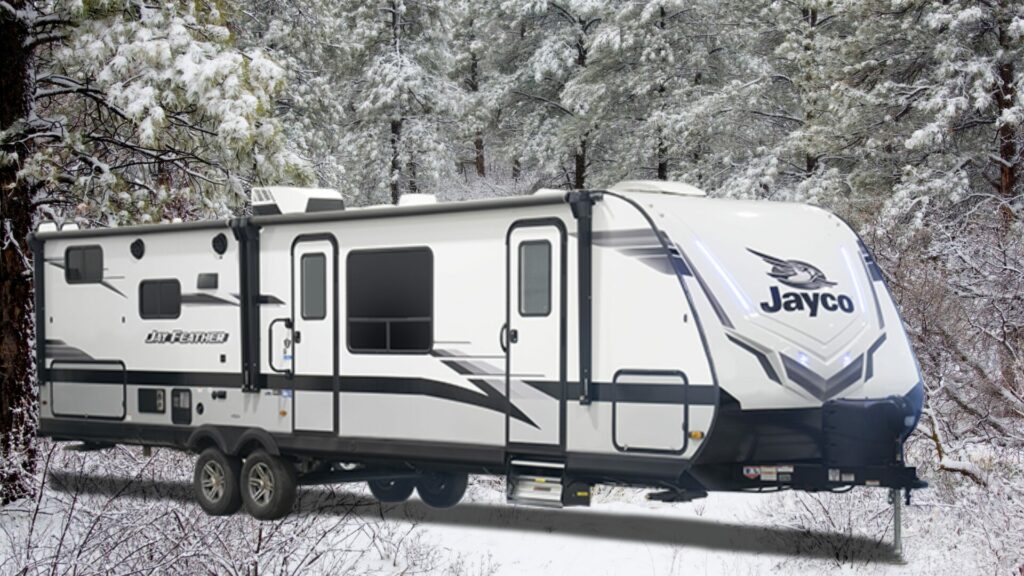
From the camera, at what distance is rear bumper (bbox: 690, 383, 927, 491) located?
954cm

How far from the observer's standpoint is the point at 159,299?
44.1ft

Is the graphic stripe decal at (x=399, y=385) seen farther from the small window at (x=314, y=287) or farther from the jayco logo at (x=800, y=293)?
the jayco logo at (x=800, y=293)

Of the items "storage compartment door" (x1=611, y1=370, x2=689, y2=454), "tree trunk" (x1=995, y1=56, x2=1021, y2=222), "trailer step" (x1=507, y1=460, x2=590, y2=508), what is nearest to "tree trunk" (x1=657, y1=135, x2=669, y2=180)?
"tree trunk" (x1=995, y1=56, x2=1021, y2=222)

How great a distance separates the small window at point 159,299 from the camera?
13.2 meters

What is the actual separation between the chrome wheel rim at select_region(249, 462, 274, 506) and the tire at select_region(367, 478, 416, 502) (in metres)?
1.45

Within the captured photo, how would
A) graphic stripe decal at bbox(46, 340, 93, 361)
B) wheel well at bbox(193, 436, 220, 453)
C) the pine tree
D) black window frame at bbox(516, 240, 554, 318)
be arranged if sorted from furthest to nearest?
1. graphic stripe decal at bbox(46, 340, 93, 361)
2. the pine tree
3. wheel well at bbox(193, 436, 220, 453)
4. black window frame at bbox(516, 240, 554, 318)

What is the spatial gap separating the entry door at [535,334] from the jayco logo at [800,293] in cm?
152

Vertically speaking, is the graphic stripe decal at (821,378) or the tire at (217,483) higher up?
the graphic stripe decal at (821,378)

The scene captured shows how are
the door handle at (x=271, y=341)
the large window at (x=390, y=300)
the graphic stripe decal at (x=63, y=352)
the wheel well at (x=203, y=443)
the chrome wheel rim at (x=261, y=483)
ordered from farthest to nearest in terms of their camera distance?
the graphic stripe decal at (x=63, y=352) < the wheel well at (x=203, y=443) < the chrome wheel rim at (x=261, y=483) < the door handle at (x=271, y=341) < the large window at (x=390, y=300)

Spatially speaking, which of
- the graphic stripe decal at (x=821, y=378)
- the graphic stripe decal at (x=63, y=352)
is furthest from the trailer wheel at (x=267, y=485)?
the graphic stripe decal at (x=821, y=378)

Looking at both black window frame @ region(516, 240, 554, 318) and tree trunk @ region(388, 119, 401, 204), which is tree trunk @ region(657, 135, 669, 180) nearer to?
tree trunk @ region(388, 119, 401, 204)

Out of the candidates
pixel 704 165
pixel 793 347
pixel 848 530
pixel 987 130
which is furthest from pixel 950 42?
pixel 793 347

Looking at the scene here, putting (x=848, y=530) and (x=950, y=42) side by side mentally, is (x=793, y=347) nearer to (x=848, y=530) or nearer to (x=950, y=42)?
(x=848, y=530)

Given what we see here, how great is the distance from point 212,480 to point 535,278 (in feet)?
14.6
